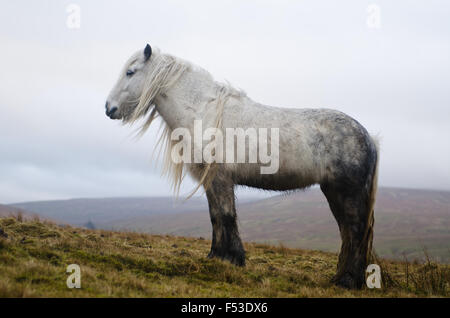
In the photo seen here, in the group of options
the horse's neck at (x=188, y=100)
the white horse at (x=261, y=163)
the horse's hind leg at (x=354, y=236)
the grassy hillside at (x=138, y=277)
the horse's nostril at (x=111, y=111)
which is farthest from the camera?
the horse's nostril at (x=111, y=111)

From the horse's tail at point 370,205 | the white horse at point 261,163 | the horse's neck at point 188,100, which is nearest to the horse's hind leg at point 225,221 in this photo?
the white horse at point 261,163

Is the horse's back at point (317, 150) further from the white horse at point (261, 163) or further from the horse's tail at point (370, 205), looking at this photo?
A: the horse's tail at point (370, 205)

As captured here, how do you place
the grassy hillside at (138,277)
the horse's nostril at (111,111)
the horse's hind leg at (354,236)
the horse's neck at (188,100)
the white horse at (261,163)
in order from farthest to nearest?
the horse's nostril at (111,111), the horse's neck at (188,100), the white horse at (261,163), the horse's hind leg at (354,236), the grassy hillside at (138,277)

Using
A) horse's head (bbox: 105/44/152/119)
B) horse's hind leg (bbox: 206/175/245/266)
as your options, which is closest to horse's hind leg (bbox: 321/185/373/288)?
horse's hind leg (bbox: 206/175/245/266)

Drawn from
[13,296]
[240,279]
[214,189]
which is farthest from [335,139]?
[13,296]

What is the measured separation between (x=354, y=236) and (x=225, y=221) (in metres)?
2.18

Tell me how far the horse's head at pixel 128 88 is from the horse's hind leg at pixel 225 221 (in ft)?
8.01

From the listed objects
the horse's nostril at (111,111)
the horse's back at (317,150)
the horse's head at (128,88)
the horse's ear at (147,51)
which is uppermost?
the horse's ear at (147,51)

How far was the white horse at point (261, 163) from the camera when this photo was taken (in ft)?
Answer: 20.1

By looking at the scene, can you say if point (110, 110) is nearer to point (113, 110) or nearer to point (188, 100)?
point (113, 110)

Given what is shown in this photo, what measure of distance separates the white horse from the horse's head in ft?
0.06

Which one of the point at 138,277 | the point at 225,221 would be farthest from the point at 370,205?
the point at 138,277
